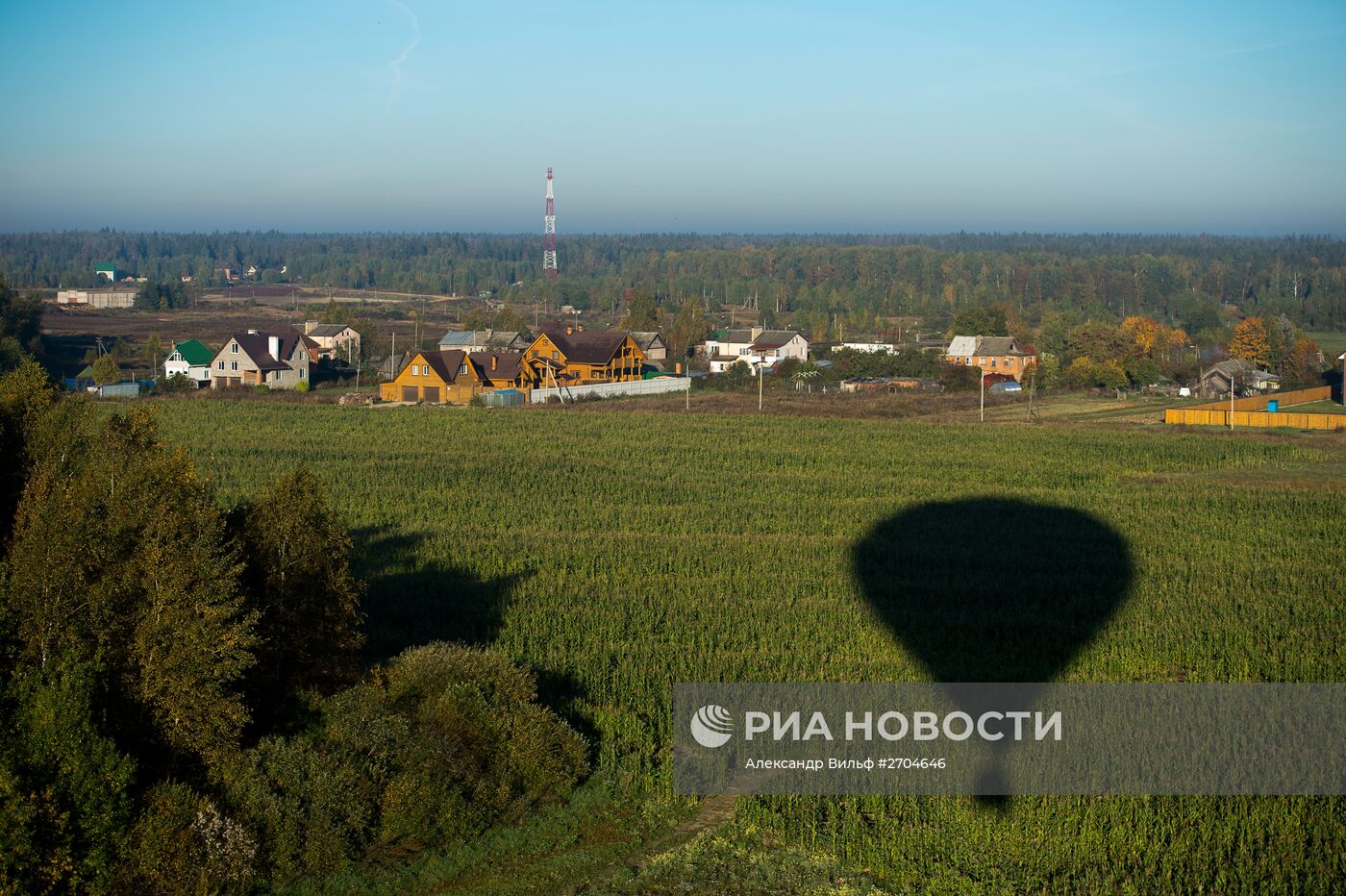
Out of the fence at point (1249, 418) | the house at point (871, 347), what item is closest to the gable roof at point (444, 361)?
the house at point (871, 347)

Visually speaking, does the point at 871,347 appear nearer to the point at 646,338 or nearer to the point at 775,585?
the point at 646,338

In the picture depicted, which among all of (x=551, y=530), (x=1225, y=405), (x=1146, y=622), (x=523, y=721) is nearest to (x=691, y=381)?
(x=1225, y=405)

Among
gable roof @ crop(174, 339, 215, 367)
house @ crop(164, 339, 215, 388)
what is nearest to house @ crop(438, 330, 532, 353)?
gable roof @ crop(174, 339, 215, 367)

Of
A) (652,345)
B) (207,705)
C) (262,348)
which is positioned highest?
(207,705)

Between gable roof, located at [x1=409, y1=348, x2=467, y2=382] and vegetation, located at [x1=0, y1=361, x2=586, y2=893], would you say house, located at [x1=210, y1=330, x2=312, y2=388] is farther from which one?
vegetation, located at [x1=0, y1=361, x2=586, y2=893]

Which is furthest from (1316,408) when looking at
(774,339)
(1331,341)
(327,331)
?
(327,331)

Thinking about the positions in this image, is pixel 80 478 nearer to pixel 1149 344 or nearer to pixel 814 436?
pixel 814 436

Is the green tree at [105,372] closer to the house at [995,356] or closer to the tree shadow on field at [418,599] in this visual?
the tree shadow on field at [418,599]
